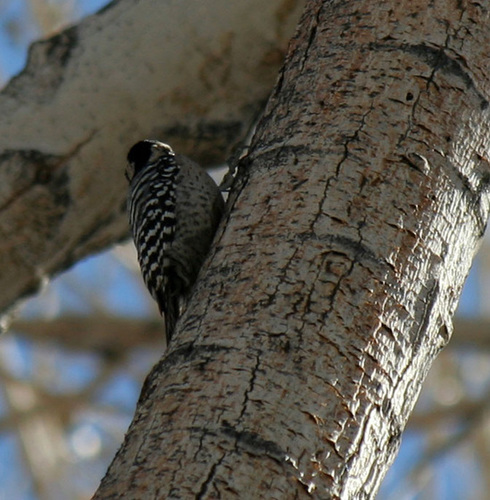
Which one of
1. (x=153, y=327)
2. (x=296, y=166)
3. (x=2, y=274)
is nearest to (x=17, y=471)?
(x=153, y=327)

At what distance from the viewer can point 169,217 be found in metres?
3.87

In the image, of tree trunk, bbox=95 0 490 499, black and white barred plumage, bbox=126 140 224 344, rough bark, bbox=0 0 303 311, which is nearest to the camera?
tree trunk, bbox=95 0 490 499

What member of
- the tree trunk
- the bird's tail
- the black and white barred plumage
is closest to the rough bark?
the black and white barred plumage

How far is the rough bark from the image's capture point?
3793 mm

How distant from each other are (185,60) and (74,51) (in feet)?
1.48

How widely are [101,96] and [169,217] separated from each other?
56cm

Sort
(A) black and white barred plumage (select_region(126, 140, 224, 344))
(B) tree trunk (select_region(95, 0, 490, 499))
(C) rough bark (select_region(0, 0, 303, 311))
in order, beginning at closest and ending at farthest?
(B) tree trunk (select_region(95, 0, 490, 499)) < (A) black and white barred plumage (select_region(126, 140, 224, 344)) < (C) rough bark (select_region(0, 0, 303, 311))

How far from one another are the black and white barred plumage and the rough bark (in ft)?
0.38

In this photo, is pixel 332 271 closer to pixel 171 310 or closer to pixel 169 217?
pixel 171 310

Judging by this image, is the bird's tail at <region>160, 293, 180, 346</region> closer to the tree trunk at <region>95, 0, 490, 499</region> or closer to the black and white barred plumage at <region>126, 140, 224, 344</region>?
the black and white barred plumage at <region>126, 140, 224, 344</region>

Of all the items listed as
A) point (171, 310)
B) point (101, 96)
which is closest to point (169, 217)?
point (171, 310)

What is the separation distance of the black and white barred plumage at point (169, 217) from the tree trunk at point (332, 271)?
3.48 feet

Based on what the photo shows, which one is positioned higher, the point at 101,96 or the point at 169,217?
the point at 101,96

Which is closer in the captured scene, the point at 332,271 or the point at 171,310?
the point at 332,271
